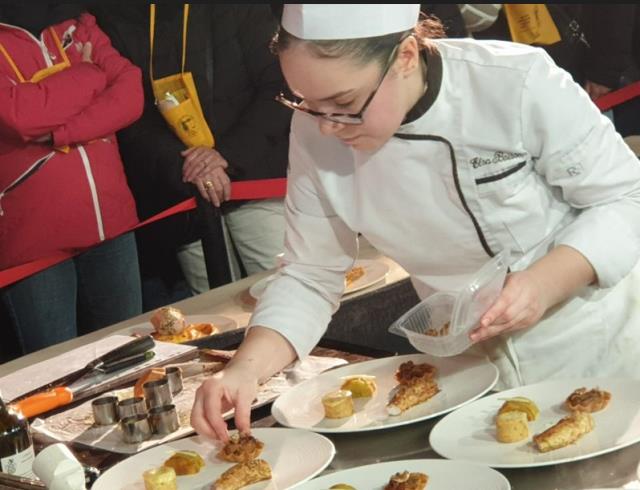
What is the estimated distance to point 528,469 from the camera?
1.58m

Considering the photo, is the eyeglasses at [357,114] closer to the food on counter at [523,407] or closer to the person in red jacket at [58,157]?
the food on counter at [523,407]

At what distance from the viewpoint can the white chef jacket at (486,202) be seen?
75.0 inches

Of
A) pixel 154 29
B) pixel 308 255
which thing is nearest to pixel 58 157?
pixel 154 29

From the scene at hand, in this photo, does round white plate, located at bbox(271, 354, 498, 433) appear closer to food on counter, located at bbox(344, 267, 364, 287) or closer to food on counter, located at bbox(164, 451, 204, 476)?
food on counter, located at bbox(164, 451, 204, 476)

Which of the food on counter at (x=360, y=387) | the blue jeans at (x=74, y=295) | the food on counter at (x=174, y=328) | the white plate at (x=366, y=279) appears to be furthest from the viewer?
the blue jeans at (x=74, y=295)

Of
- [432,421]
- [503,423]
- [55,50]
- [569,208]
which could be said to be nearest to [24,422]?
[432,421]

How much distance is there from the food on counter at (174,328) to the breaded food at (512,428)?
122 centimetres

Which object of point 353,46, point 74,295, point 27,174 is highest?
point 353,46

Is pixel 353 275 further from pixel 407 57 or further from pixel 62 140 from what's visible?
pixel 407 57

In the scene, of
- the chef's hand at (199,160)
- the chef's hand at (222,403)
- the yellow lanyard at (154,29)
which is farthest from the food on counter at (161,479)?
the yellow lanyard at (154,29)

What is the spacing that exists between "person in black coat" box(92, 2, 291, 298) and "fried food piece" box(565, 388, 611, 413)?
2306mm

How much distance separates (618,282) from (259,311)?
0.66 metres

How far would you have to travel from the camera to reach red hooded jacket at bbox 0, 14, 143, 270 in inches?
141

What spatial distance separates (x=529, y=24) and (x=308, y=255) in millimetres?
2929
